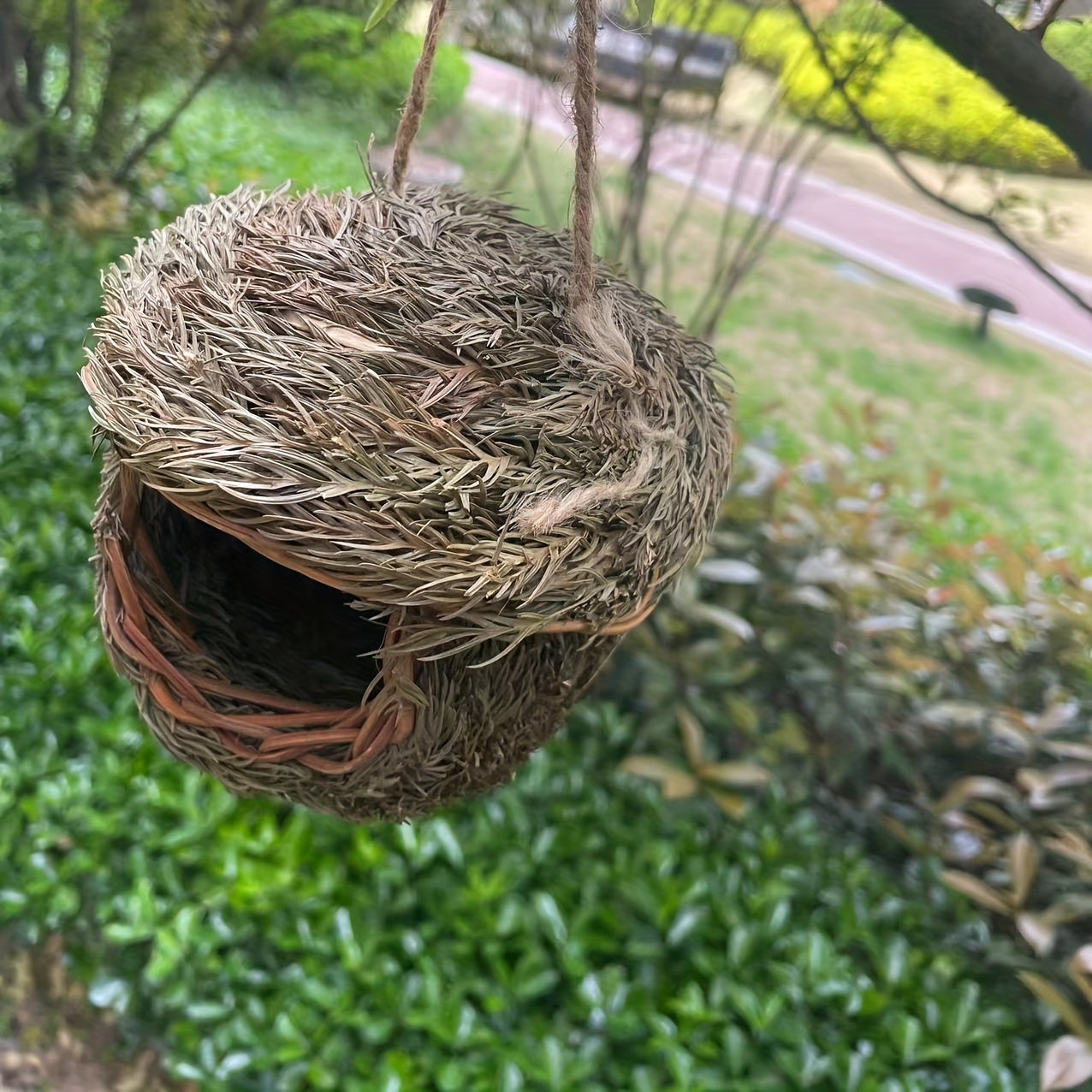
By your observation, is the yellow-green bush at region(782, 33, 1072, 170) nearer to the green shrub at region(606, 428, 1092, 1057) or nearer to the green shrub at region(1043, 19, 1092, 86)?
the green shrub at region(1043, 19, 1092, 86)

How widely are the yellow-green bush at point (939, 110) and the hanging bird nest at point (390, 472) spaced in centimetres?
43

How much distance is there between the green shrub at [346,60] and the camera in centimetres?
199

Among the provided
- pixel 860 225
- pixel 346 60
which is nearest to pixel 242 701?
pixel 860 225

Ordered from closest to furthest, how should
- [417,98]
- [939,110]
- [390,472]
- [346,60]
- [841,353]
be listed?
[390,472]
[417,98]
[939,110]
[841,353]
[346,60]

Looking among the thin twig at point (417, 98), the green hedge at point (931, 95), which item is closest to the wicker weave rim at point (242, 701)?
the thin twig at point (417, 98)

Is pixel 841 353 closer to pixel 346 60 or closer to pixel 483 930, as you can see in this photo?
pixel 346 60

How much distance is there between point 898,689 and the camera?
119 cm

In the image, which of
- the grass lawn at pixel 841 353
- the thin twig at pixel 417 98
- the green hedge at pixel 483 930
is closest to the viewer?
the thin twig at pixel 417 98

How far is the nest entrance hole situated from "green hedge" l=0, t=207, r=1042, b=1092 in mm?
478

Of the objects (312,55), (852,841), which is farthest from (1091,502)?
(312,55)

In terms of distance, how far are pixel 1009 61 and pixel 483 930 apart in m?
0.98

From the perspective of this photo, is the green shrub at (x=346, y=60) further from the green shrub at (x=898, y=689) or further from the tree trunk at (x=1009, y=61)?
the tree trunk at (x=1009, y=61)

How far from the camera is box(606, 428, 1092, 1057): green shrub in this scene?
3.59 ft

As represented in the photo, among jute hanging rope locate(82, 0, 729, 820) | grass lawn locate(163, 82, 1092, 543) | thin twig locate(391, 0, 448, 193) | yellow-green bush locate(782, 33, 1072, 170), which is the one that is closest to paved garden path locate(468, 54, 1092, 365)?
grass lawn locate(163, 82, 1092, 543)
